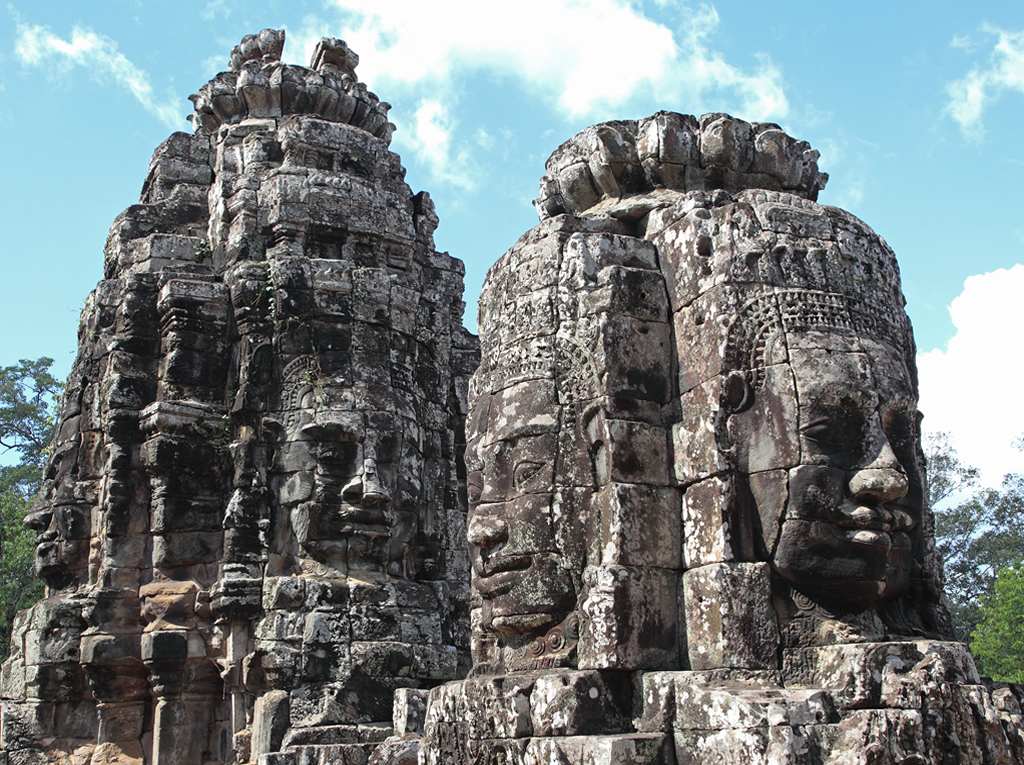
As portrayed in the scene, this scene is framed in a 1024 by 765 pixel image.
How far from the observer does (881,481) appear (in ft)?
17.7

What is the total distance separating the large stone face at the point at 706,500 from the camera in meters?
5.07

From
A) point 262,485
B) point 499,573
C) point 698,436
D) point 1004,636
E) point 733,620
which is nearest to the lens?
point 733,620

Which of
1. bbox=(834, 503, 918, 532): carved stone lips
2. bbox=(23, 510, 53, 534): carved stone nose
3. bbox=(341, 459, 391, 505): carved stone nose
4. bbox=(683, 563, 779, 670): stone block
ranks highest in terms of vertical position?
bbox=(23, 510, 53, 534): carved stone nose

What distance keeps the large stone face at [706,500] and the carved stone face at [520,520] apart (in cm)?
1

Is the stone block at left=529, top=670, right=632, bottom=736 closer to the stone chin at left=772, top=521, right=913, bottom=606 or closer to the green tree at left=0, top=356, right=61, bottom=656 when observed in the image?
the stone chin at left=772, top=521, right=913, bottom=606

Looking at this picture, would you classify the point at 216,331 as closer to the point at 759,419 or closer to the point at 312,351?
the point at 312,351

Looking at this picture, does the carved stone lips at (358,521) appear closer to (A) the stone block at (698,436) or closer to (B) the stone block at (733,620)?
(A) the stone block at (698,436)

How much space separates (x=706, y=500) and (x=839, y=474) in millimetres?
694

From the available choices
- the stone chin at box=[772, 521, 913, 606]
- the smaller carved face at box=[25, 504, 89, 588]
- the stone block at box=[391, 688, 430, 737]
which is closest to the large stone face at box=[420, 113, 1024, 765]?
the stone chin at box=[772, 521, 913, 606]

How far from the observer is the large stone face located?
16.6ft

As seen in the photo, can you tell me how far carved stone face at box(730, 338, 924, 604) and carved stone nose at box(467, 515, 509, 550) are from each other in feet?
4.69

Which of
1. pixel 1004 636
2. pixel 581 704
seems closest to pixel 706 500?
pixel 581 704

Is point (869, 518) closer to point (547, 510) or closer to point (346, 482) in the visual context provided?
point (547, 510)

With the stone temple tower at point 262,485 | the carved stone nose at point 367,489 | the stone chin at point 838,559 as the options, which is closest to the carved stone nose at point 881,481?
the stone chin at point 838,559
